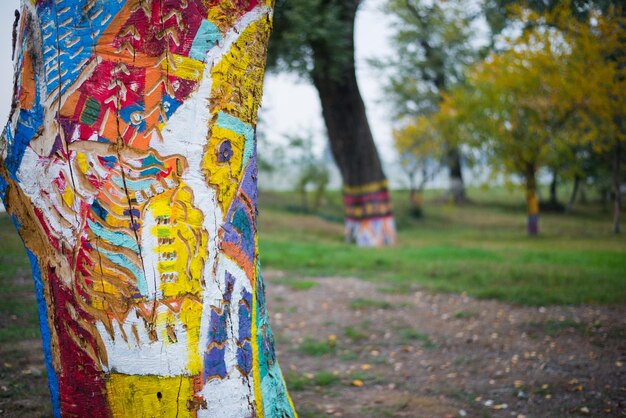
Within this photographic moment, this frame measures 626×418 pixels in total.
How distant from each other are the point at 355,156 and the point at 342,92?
146cm

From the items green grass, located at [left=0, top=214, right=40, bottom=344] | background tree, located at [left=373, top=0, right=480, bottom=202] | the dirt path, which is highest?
background tree, located at [left=373, top=0, right=480, bottom=202]

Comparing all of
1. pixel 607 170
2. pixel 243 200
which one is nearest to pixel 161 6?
pixel 243 200

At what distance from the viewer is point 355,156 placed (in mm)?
12164

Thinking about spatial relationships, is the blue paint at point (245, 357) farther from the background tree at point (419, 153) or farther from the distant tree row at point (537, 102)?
the background tree at point (419, 153)

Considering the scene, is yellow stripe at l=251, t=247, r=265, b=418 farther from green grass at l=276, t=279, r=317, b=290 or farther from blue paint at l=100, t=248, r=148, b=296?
green grass at l=276, t=279, r=317, b=290

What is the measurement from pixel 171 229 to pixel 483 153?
15621 mm

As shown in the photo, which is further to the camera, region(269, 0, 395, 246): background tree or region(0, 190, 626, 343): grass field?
region(269, 0, 395, 246): background tree

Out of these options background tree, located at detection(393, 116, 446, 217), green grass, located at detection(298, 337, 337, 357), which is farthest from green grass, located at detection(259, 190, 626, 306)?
background tree, located at detection(393, 116, 446, 217)

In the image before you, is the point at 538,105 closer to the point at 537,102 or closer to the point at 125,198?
the point at 537,102

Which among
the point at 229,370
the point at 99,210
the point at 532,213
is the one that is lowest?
the point at 532,213

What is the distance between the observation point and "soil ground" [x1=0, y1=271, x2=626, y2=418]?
338 centimetres

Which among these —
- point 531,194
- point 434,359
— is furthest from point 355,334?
point 531,194

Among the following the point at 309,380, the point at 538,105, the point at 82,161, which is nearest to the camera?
the point at 82,161

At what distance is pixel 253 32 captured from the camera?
1.99m
